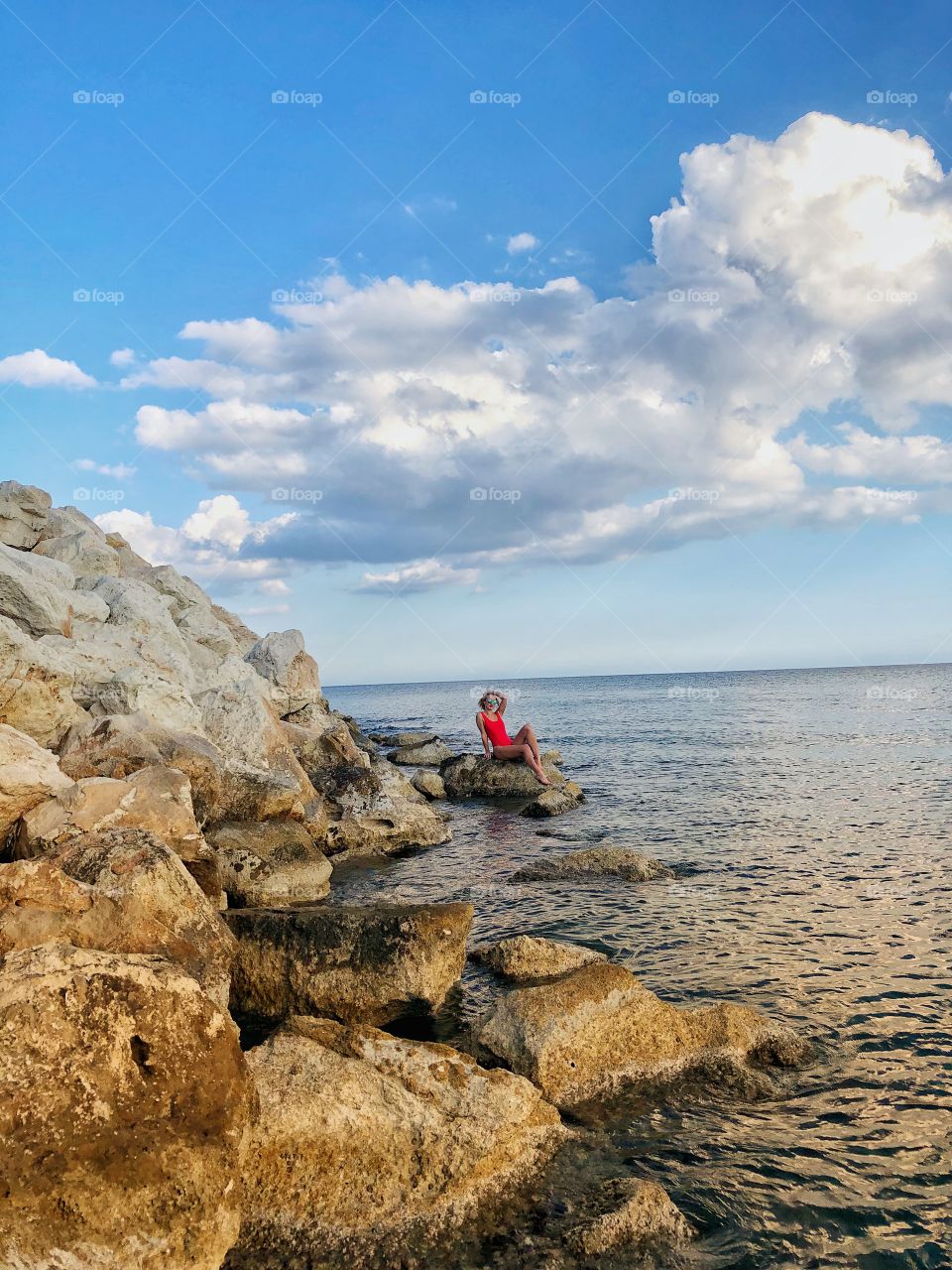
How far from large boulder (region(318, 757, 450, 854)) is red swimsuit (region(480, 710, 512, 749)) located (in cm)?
613

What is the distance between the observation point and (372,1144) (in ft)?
18.6

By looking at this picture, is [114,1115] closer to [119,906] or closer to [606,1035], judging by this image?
[119,906]

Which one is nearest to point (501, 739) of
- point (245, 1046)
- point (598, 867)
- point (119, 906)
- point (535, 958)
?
point (598, 867)

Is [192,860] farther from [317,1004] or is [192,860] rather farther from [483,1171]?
[483,1171]

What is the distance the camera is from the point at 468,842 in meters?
18.6

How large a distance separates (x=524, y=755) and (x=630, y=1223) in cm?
2012

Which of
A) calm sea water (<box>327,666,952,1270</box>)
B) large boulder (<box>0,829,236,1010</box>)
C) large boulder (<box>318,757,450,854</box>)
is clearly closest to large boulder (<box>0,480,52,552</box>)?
large boulder (<box>318,757,450,854</box>)

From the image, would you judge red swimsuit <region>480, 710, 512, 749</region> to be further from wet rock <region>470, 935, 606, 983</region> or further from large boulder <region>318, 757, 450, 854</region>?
wet rock <region>470, 935, 606, 983</region>

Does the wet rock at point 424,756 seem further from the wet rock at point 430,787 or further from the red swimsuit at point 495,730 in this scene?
the wet rock at point 430,787

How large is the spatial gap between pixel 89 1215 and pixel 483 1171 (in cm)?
262

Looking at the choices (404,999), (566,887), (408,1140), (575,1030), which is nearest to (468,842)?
(566,887)

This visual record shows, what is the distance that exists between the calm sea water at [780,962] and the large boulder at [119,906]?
3085mm

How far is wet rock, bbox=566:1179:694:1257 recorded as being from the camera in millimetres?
5059

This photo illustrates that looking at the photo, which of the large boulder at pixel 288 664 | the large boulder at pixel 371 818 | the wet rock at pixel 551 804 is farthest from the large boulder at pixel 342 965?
the large boulder at pixel 288 664
